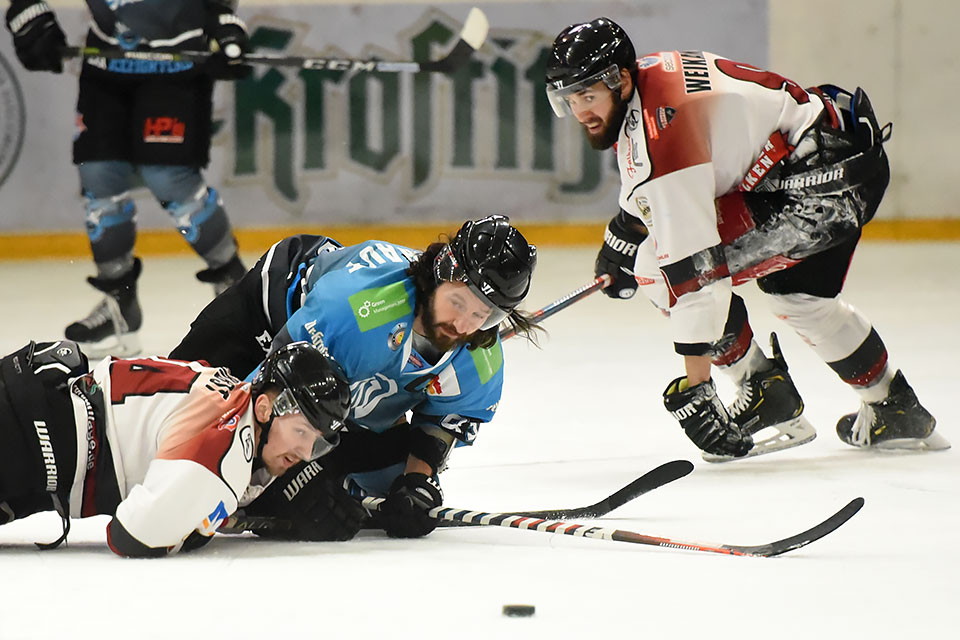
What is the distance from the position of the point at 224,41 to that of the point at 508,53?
266cm

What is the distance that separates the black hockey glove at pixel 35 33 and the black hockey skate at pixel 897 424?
3.20m

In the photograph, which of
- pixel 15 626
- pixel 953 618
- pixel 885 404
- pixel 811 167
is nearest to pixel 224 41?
pixel 811 167

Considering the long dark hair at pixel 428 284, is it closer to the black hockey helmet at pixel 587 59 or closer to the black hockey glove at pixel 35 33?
the black hockey helmet at pixel 587 59

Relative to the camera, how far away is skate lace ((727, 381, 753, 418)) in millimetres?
3492

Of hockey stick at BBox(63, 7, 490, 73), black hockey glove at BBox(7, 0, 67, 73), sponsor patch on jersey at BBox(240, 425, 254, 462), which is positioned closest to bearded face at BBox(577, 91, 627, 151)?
sponsor patch on jersey at BBox(240, 425, 254, 462)

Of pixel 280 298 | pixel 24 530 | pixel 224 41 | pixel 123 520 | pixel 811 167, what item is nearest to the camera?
pixel 123 520

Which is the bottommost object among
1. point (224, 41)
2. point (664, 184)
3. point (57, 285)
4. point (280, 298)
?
point (57, 285)

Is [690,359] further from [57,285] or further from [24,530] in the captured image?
[57,285]

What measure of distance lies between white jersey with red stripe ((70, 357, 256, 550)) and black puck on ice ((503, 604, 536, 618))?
1.76 feet

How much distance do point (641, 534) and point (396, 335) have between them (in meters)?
0.61

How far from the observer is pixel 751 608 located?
6.72 feet

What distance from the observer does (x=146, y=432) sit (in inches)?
91.4

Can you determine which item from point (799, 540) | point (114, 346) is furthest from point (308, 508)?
point (114, 346)

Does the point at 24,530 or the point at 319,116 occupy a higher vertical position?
the point at 319,116
